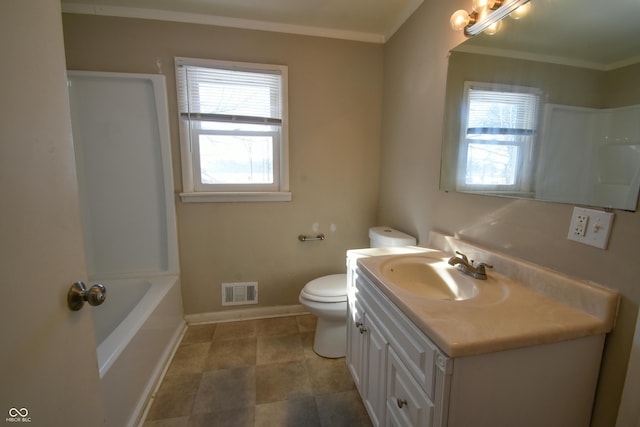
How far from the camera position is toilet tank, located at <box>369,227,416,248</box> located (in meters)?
1.72

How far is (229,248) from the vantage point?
2.13 meters

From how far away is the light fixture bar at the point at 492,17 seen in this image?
1.02 m

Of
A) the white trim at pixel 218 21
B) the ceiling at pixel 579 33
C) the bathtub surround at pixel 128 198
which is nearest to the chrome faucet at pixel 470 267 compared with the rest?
the ceiling at pixel 579 33

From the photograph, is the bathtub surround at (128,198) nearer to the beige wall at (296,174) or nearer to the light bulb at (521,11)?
the beige wall at (296,174)

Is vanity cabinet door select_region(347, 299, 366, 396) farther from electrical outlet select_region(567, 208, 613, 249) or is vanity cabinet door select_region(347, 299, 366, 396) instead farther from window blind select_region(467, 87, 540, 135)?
window blind select_region(467, 87, 540, 135)

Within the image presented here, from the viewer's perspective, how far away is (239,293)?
7.23 ft

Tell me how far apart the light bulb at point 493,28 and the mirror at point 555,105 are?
2 centimetres

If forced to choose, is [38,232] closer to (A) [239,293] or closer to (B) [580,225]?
(B) [580,225]

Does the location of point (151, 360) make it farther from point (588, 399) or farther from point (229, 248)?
point (588, 399)

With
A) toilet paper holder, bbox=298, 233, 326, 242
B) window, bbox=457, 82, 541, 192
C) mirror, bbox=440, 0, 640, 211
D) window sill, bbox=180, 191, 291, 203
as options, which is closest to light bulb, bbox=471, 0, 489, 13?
mirror, bbox=440, 0, 640, 211

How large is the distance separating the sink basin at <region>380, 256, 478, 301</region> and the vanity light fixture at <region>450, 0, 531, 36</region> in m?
1.03

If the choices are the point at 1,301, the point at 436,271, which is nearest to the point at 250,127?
the point at 436,271

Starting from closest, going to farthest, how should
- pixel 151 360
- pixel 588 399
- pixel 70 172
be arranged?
1. pixel 70 172
2. pixel 588 399
3. pixel 151 360

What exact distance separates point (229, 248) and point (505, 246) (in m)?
1.80
